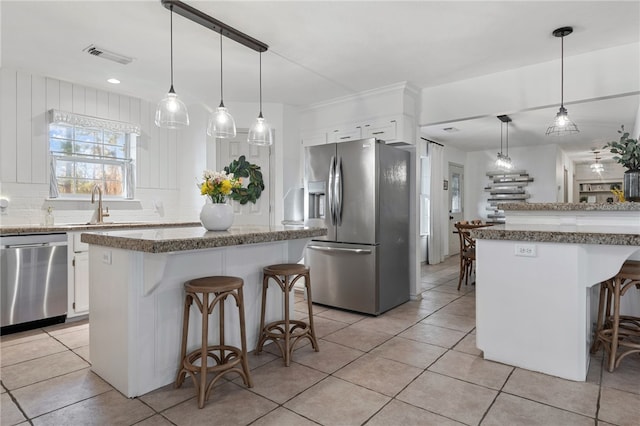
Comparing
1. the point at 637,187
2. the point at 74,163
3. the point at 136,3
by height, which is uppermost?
the point at 136,3

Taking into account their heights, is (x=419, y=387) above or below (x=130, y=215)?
below

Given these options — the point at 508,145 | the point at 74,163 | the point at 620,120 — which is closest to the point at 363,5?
the point at 74,163

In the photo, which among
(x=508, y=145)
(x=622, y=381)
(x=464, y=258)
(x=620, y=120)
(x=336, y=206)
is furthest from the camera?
(x=508, y=145)

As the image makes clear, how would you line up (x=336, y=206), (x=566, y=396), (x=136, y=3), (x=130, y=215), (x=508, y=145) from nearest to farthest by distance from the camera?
(x=566, y=396)
(x=136, y=3)
(x=336, y=206)
(x=130, y=215)
(x=508, y=145)

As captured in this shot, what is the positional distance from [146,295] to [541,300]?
8.30ft

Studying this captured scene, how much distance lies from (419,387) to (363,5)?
256 cm

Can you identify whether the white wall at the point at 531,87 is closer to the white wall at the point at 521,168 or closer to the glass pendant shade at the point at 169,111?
the glass pendant shade at the point at 169,111

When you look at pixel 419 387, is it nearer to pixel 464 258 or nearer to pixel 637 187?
pixel 637 187

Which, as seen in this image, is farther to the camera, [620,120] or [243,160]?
[620,120]

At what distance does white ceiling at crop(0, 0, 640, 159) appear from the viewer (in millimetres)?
2613

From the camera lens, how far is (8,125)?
373cm

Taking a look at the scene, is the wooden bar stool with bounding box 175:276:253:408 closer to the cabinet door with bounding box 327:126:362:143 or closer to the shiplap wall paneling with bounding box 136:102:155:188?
the cabinet door with bounding box 327:126:362:143

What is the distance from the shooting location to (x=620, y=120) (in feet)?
19.2

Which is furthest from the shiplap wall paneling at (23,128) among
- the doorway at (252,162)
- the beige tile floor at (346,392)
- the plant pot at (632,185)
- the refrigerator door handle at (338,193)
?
the plant pot at (632,185)
